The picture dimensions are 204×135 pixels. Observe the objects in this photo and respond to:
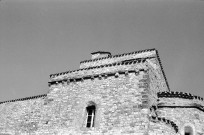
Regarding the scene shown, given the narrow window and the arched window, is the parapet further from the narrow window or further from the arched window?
the arched window

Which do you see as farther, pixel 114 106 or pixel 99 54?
pixel 99 54

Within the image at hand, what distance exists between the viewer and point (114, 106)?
10.4m

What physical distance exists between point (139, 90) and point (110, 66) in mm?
2324

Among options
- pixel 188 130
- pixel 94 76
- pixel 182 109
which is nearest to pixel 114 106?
pixel 94 76

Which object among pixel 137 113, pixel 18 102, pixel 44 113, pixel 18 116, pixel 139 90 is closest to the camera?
pixel 137 113

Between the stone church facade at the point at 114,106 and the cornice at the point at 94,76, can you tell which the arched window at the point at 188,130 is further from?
the cornice at the point at 94,76

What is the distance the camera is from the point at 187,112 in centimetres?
1107

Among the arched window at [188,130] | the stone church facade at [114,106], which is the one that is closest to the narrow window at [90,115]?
the stone church facade at [114,106]

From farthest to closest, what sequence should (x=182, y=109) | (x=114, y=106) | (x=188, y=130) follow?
1. (x=182, y=109)
2. (x=188, y=130)
3. (x=114, y=106)

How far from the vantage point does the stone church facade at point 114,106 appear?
9.74 meters

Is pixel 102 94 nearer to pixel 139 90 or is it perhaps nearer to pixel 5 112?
pixel 139 90

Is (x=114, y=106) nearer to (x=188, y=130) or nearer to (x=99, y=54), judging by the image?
(x=188, y=130)

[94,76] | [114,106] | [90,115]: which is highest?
[94,76]

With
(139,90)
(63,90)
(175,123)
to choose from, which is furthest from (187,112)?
(63,90)
